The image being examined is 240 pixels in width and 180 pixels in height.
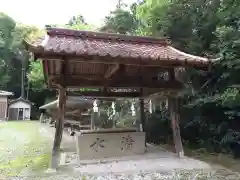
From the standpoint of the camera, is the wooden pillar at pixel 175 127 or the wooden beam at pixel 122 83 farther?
the wooden pillar at pixel 175 127

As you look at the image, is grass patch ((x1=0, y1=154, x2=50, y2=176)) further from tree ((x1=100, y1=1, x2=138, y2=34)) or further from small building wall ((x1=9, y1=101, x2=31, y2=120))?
small building wall ((x1=9, y1=101, x2=31, y2=120))

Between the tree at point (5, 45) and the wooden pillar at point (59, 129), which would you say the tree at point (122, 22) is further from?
the tree at point (5, 45)

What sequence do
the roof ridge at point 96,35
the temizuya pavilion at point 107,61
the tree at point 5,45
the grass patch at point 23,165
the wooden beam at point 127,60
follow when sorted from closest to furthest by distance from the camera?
the wooden beam at point 127,60 → the temizuya pavilion at point 107,61 → the grass patch at point 23,165 → the roof ridge at point 96,35 → the tree at point 5,45

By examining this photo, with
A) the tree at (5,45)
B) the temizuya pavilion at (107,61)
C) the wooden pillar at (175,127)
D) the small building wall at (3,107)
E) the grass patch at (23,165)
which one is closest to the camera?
the temizuya pavilion at (107,61)

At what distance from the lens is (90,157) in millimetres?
6266

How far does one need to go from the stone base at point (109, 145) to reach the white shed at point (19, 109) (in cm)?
2600

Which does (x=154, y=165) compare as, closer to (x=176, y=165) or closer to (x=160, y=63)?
(x=176, y=165)

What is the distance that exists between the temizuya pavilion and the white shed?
24.9 meters

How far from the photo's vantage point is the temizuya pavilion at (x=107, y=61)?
481cm

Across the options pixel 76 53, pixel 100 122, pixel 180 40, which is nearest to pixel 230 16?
pixel 180 40

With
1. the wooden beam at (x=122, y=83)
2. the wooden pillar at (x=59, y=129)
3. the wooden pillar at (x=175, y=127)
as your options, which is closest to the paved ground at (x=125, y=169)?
the wooden pillar at (x=175, y=127)

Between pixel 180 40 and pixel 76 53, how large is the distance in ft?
17.4

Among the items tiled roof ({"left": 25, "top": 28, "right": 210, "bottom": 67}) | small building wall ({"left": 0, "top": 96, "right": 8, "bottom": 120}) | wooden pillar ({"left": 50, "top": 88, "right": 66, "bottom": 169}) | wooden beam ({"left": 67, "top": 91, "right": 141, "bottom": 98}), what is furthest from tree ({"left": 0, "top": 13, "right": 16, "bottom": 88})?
wooden pillar ({"left": 50, "top": 88, "right": 66, "bottom": 169})

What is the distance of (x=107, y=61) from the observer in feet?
16.0
